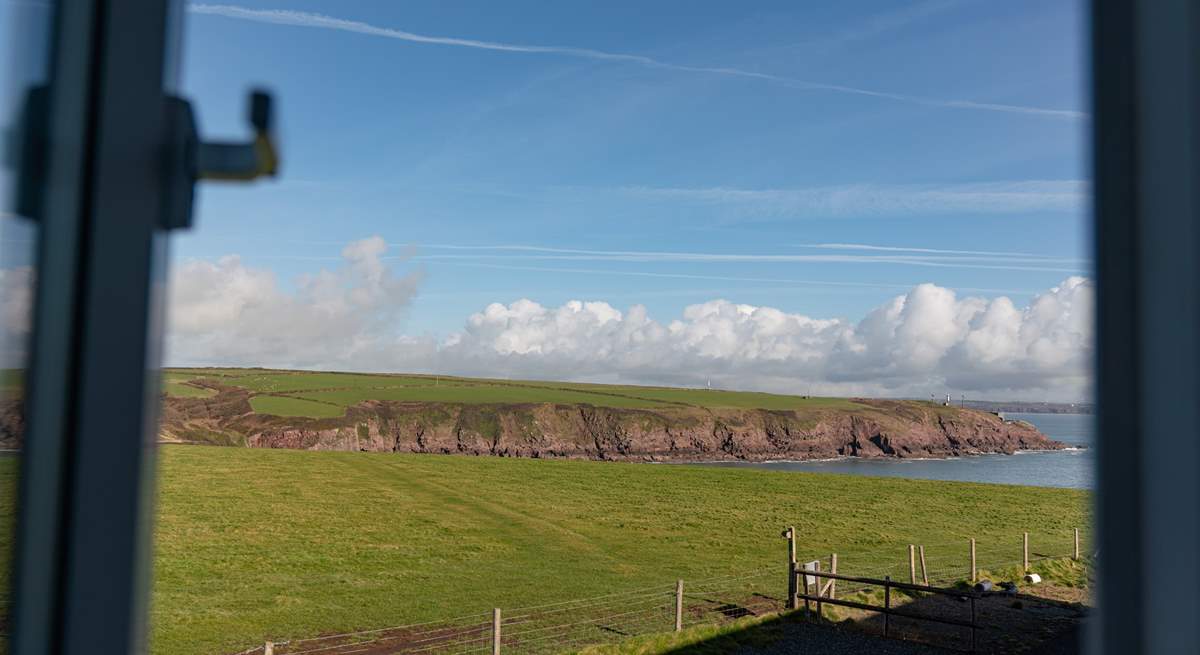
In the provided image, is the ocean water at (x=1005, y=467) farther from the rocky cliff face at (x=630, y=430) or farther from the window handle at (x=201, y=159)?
the rocky cliff face at (x=630, y=430)

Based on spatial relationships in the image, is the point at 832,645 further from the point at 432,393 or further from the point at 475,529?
the point at 432,393

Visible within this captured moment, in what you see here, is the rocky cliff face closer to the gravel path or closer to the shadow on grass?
the shadow on grass

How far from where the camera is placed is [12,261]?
0.52 metres

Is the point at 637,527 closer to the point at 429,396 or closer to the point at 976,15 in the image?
the point at 976,15

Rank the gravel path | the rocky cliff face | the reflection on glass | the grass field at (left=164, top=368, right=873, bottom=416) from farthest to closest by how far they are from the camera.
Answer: the grass field at (left=164, top=368, right=873, bottom=416) → the rocky cliff face → the gravel path → the reflection on glass

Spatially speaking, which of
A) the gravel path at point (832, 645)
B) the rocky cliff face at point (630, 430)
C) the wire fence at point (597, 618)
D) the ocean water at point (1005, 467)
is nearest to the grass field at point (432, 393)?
the rocky cliff face at point (630, 430)

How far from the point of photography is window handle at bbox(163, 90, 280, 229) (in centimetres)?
59

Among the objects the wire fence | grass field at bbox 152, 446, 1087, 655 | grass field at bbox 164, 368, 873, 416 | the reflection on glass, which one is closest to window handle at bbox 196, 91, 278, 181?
the reflection on glass

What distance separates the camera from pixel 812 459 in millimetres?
51250

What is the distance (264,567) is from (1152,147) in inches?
625

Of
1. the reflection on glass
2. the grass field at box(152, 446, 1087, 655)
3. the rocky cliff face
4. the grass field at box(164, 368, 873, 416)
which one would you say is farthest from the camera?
the grass field at box(164, 368, 873, 416)

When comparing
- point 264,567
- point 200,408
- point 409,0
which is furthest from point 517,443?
point 409,0

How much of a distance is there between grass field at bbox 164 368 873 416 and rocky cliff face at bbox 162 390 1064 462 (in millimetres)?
1468

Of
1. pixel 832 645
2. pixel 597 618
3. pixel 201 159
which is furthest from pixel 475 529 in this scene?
pixel 201 159
